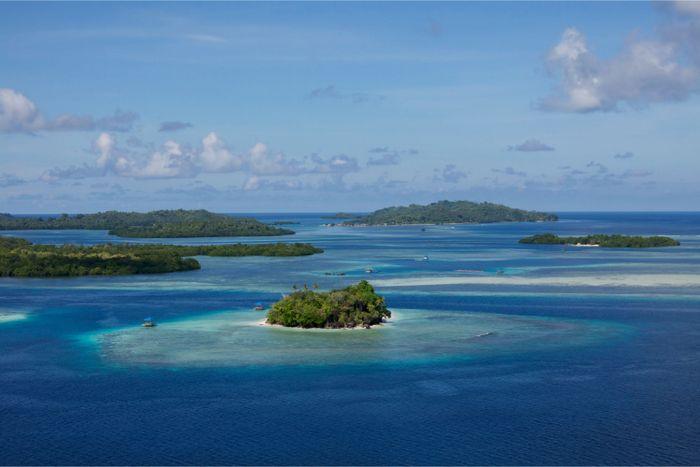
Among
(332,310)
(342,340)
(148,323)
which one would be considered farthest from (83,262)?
(342,340)

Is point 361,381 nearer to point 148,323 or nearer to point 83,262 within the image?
point 148,323

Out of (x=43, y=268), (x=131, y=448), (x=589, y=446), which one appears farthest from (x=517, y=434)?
(x=43, y=268)

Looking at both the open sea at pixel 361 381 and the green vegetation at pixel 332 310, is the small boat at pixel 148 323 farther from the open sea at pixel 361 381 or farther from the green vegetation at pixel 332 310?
the green vegetation at pixel 332 310

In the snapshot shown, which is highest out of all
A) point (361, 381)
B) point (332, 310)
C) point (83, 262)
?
point (83, 262)

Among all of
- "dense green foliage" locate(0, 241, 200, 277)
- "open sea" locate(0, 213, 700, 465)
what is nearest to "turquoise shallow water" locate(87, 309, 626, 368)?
"open sea" locate(0, 213, 700, 465)

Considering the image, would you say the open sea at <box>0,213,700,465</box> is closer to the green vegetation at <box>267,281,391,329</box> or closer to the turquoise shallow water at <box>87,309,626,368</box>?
the turquoise shallow water at <box>87,309,626,368</box>

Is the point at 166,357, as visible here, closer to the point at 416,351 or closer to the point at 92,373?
the point at 92,373
